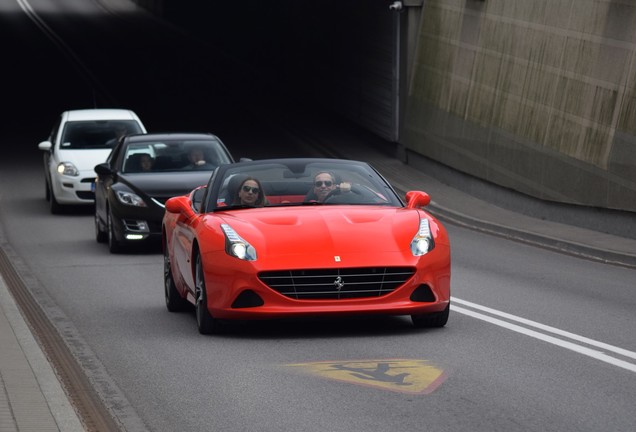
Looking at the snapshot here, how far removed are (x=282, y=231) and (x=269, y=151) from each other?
24.0 m

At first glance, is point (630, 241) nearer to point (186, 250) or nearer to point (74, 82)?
point (186, 250)

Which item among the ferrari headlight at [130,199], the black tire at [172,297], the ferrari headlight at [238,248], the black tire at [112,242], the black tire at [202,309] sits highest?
the ferrari headlight at [238,248]

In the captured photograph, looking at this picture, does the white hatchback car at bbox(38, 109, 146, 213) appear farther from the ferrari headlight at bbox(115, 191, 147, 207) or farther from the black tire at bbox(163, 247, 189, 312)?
the black tire at bbox(163, 247, 189, 312)

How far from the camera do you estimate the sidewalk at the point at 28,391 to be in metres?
7.22

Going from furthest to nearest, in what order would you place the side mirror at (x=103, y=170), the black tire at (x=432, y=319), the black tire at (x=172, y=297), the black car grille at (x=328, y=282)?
the side mirror at (x=103, y=170) < the black tire at (x=172, y=297) < the black tire at (x=432, y=319) < the black car grille at (x=328, y=282)

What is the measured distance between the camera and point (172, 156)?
19.7 m

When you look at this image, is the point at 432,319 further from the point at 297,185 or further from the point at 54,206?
the point at 54,206

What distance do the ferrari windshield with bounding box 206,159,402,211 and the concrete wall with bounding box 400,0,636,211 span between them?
9.11 metres

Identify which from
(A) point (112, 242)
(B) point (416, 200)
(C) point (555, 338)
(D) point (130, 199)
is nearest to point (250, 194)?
(B) point (416, 200)

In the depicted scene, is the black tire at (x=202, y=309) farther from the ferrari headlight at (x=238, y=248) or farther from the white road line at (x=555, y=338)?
the white road line at (x=555, y=338)

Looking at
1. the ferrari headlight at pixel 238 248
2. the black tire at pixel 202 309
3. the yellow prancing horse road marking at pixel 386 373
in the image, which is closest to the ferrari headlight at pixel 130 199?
the black tire at pixel 202 309

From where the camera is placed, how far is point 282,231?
1066 centimetres

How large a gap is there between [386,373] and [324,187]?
121 inches

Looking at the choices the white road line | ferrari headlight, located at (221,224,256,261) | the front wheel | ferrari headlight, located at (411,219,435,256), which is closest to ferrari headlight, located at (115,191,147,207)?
the front wheel
